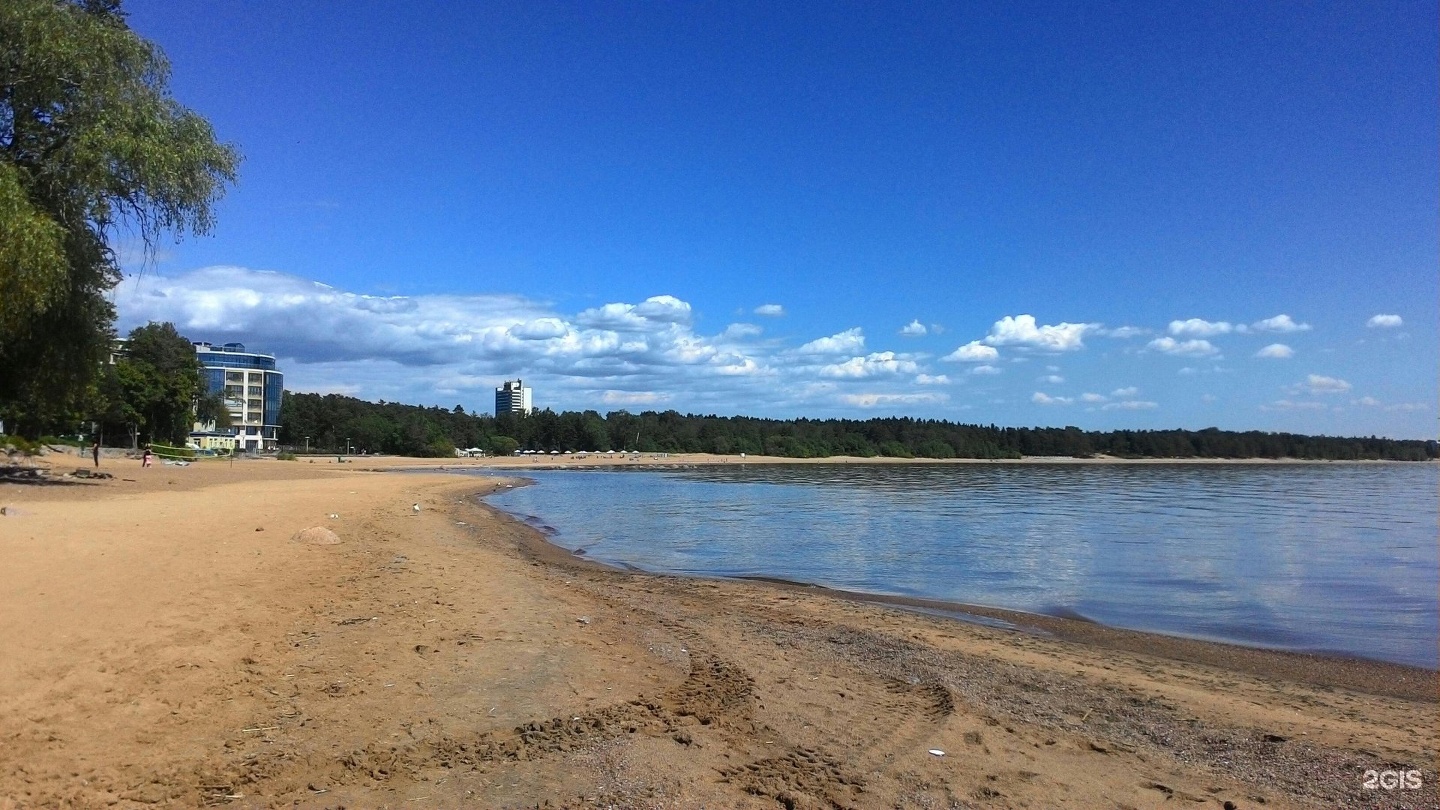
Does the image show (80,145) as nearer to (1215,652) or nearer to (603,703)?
(603,703)

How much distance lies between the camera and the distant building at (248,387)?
485 feet

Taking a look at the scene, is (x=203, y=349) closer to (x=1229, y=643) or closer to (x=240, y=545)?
(x=240, y=545)

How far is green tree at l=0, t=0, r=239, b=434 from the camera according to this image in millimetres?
14945

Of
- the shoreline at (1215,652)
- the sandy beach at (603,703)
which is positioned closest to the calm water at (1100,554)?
the shoreline at (1215,652)

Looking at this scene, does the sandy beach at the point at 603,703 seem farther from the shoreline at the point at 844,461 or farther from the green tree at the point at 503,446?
the green tree at the point at 503,446

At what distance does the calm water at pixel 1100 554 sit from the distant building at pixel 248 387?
126411 mm

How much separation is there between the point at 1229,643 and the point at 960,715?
7.65 meters

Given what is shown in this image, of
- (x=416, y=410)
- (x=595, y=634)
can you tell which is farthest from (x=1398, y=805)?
(x=416, y=410)

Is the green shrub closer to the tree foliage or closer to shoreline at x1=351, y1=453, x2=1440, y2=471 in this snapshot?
the tree foliage

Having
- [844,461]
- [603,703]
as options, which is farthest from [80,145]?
[844,461]

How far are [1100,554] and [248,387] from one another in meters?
166

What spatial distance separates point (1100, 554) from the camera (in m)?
22.9

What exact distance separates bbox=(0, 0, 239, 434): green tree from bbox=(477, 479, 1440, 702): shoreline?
47.6ft

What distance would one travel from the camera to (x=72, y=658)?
6.80 metres
